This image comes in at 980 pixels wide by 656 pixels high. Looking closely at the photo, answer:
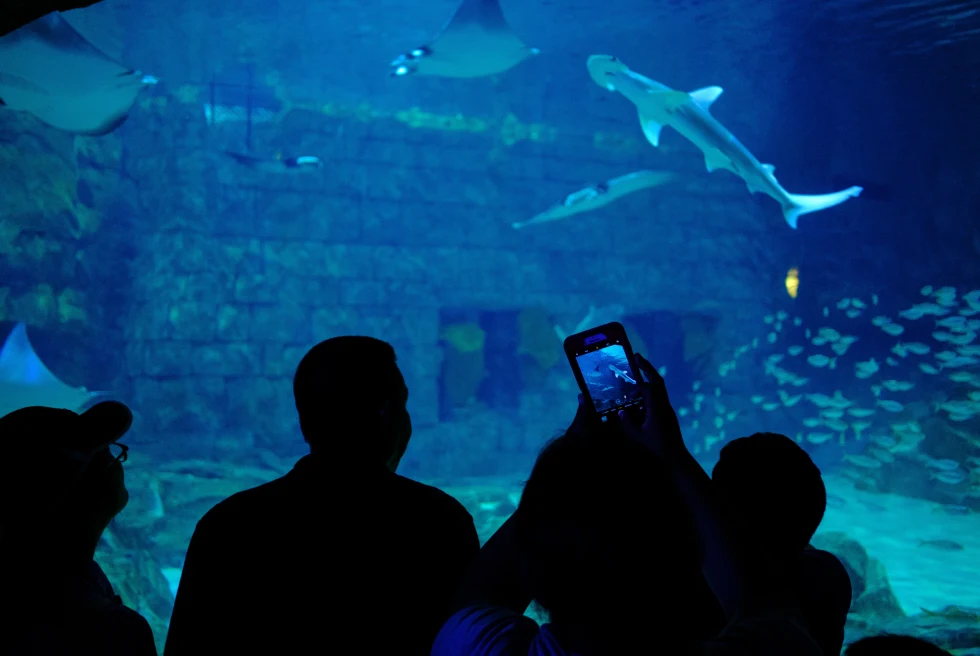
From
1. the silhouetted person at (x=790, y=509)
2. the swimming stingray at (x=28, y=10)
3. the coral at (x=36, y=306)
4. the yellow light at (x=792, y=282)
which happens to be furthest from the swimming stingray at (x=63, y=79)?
the yellow light at (x=792, y=282)

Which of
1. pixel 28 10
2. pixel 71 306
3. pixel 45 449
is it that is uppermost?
pixel 28 10

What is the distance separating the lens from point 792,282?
50.7 ft

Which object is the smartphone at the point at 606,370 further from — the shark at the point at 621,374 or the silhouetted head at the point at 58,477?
the silhouetted head at the point at 58,477

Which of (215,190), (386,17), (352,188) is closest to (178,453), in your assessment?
(215,190)

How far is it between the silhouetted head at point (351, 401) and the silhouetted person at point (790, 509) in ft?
2.17

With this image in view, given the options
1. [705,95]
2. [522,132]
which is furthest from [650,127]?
[522,132]

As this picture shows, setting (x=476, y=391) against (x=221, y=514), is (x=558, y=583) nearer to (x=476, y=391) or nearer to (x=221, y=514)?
(x=221, y=514)

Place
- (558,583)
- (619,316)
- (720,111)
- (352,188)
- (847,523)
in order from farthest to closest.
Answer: (720,111) → (619,316) → (352,188) → (847,523) → (558,583)

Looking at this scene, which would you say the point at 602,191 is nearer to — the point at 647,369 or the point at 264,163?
the point at 264,163

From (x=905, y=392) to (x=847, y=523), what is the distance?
5.86 metres

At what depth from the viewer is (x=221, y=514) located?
4.02 ft

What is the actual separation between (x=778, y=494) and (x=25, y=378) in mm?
8896

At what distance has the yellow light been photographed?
15430 mm

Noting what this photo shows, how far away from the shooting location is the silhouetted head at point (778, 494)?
1176mm
